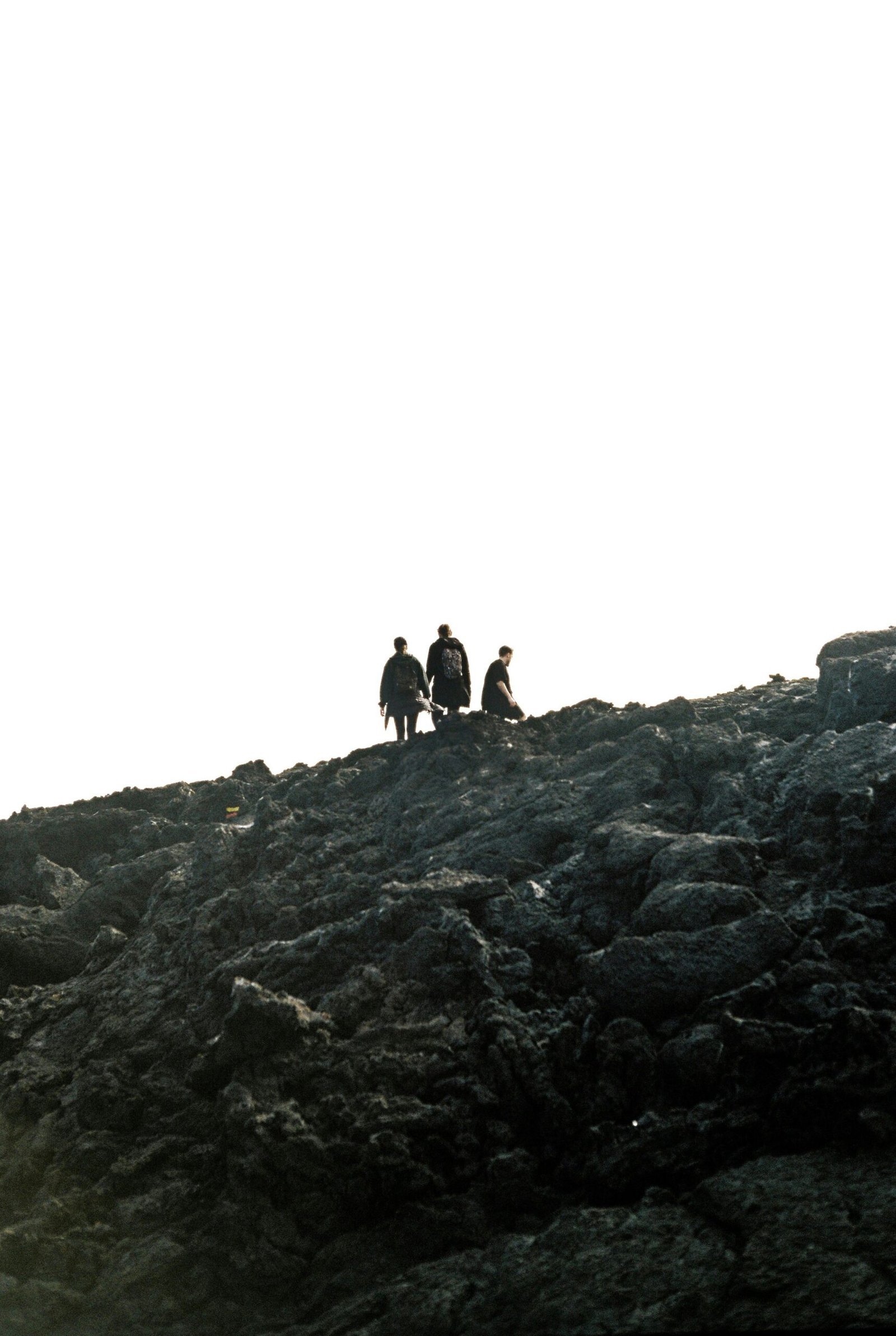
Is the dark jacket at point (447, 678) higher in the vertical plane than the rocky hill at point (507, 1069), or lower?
higher

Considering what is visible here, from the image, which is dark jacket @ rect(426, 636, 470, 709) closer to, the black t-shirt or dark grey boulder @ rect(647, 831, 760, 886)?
the black t-shirt

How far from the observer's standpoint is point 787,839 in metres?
15.8

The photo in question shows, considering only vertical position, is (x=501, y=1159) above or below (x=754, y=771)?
below

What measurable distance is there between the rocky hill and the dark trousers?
191 inches

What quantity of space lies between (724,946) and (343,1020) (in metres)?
5.01

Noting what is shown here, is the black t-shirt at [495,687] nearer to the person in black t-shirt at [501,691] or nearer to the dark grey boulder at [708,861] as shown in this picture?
the person in black t-shirt at [501,691]

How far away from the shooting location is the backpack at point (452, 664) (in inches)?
970

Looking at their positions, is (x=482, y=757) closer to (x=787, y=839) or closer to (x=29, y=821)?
(x=787, y=839)

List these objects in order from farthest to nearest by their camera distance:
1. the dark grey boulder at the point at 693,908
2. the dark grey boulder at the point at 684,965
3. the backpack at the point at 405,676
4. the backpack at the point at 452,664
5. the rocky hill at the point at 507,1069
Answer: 1. the backpack at the point at 452,664
2. the backpack at the point at 405,676
3. the dark grey boulder at the point at 693,908
4. the dark grey boulder at the point at 684,965
5. the rocky hill at the point at 507,1069

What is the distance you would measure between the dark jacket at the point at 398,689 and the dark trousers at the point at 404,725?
96 millimetres

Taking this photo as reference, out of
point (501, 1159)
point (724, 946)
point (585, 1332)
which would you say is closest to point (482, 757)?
point (724, 946)

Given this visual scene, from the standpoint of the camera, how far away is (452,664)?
24.7m

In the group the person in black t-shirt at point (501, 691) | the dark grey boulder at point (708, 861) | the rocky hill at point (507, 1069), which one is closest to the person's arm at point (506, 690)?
the person in black t-shirt at point (501, 691)

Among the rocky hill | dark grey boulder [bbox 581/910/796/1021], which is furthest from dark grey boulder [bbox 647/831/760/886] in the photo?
dark grey boulder [bbox 581/910/796/1021]
